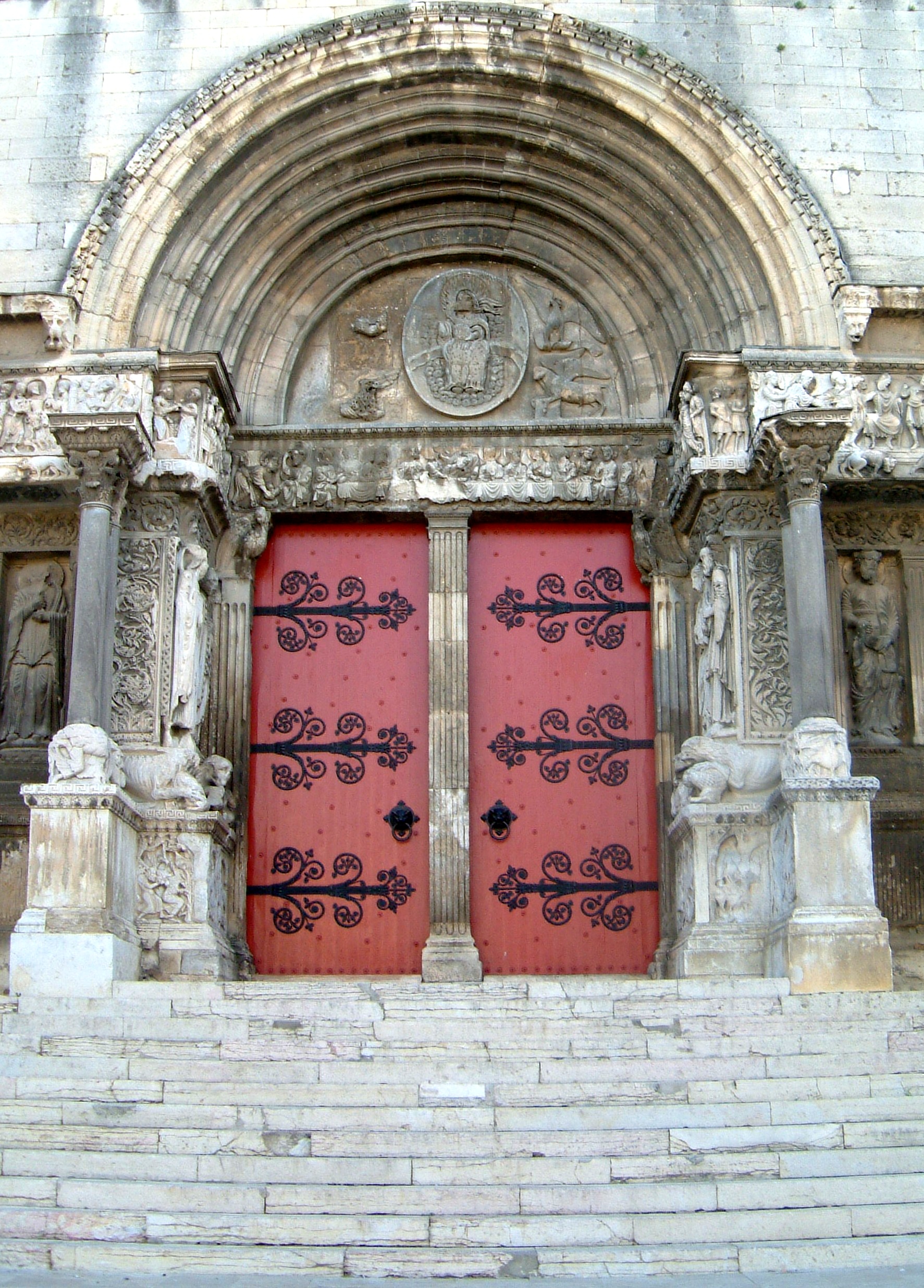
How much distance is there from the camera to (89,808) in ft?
30.7

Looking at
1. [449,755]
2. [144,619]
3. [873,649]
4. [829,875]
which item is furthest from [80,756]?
[873,649]

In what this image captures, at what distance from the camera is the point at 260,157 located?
1120cm

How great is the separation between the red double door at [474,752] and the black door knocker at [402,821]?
1cm

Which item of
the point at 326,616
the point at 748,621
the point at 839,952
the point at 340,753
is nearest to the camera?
the point at 839,952

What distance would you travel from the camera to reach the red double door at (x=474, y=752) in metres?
→ 11.1

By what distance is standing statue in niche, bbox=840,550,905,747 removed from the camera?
1095cm

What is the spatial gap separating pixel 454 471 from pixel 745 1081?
554cm

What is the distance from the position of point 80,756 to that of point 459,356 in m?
4.40

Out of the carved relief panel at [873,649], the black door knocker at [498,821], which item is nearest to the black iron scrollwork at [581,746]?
the black door knocker at [498,821]

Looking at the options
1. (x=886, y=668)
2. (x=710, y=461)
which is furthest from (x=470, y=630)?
(x=886, y=668)

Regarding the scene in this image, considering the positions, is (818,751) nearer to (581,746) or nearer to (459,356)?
(581,746)

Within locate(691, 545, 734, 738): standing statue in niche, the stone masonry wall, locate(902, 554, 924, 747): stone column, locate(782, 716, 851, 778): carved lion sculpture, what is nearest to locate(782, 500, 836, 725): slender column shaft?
locate(782, 716, 851, 778): carved lion sculpture

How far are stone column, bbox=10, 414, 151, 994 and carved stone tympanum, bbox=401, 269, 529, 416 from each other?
8.41ft

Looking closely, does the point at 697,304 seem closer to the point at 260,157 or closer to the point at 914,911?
the point at 260,157
